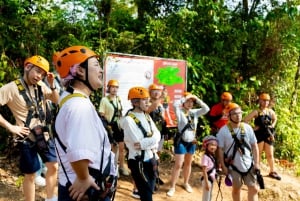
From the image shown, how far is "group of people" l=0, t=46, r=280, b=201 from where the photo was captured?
2.68 metres

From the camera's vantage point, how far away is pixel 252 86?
11.5m

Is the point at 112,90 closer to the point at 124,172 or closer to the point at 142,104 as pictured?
the point at 124,172

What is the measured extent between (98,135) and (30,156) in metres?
2.69

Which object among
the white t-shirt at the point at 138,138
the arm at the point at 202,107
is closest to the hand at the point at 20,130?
the white t-shirt at the point at 138,138

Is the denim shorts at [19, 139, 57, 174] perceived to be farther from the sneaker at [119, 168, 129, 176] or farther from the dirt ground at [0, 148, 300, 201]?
the sneaker at [119, 168, 129, 176]

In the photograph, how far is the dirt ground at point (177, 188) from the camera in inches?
268

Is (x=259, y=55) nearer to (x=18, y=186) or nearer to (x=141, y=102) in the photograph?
(x=141, y=102)

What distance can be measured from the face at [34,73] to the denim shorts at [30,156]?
792 mm

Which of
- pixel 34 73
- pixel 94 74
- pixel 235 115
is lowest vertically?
pixel 235 115

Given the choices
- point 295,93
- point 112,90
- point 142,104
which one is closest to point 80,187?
point 142,104

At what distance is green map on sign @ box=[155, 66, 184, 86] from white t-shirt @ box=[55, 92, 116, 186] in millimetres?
6292

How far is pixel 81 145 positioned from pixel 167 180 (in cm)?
626

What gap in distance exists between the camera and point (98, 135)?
2.75m

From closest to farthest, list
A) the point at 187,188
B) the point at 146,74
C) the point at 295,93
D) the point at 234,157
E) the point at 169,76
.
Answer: the point at 234,157, the point at 187,188, the point at 146,74, the point at 169,76, the point at 295,93
